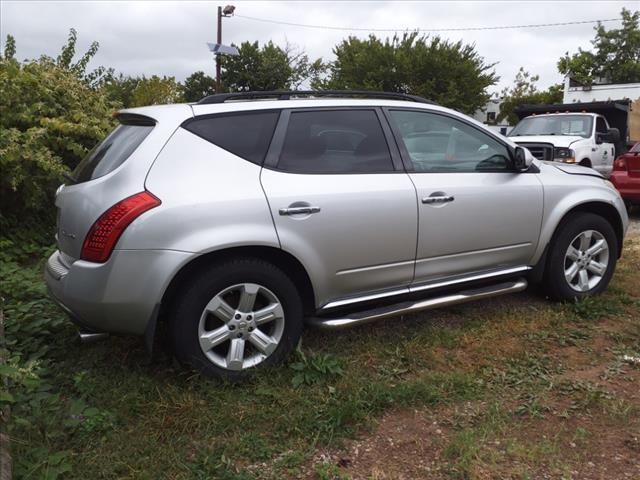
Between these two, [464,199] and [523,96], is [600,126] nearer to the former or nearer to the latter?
[464,199]

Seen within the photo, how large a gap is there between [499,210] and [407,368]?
1312mm

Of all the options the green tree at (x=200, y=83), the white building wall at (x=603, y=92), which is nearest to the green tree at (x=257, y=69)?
the green tree at (x=200, y=83)

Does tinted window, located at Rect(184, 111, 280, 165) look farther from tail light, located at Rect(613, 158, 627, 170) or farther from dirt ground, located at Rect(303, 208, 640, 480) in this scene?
tail light, located at Rect(613, 158, 627, 170)

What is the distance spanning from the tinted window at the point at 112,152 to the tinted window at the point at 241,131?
30cm

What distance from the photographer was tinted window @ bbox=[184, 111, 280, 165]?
10.3ft

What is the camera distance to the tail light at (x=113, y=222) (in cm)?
278

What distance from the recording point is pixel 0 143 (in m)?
5.22

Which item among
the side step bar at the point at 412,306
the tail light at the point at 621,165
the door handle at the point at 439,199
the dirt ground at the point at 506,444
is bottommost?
the dirt ground at the point at 506,444

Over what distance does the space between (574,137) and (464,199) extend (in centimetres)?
752

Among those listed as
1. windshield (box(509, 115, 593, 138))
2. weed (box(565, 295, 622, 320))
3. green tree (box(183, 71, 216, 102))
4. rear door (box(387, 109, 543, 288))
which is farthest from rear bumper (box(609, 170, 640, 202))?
green tree (box(183, 71, 216, 102))

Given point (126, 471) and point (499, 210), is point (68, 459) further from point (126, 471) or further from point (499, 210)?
point (499, 210)

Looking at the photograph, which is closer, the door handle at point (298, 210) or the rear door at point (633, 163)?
the door handle at point (298, 210)

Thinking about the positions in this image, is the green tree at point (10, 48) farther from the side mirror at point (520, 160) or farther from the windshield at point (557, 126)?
the windshield at point (557, 126)

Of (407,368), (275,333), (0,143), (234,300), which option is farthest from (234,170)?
(0,143)
